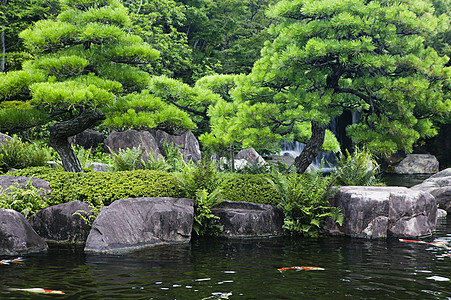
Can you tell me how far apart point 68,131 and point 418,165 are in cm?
2338

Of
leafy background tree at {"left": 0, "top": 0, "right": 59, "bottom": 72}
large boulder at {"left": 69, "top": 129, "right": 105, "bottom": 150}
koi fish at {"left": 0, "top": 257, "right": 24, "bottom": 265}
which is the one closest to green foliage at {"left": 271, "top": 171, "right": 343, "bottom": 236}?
koi fish at {"left": 0, "top": 257, "right": 24, "bottom": 265}

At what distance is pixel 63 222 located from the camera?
789 centimetres

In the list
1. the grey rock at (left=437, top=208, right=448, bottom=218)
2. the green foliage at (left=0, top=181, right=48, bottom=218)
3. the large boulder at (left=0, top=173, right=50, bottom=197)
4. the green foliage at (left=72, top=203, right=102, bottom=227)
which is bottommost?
the grey rock at (left=437, top=208, right=448, bottom=218)

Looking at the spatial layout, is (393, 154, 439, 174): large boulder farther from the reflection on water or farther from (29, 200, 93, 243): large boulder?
(29, 200, 93, 243): large boulder

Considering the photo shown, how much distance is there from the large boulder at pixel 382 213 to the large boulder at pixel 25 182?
6088mm

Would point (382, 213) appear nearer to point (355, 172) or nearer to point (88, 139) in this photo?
point (355, 172)

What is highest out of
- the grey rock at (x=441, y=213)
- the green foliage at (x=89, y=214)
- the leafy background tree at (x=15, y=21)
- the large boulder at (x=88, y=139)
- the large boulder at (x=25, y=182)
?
the leafy background tree at (x=15, y=21)

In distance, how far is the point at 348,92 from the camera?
10969 mm

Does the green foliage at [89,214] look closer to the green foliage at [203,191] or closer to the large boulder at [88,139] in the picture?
the green foliage at [203,191]

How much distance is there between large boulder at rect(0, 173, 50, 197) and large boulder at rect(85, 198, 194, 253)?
1809 millimetres

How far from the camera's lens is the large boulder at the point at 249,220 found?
8602mm

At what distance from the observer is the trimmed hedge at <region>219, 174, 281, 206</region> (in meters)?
9.24

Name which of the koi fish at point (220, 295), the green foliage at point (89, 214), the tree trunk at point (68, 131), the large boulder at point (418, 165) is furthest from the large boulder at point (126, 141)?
the large boulder at point (418, 165)

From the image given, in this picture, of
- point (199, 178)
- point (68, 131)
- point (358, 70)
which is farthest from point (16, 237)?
point (358, 70)
